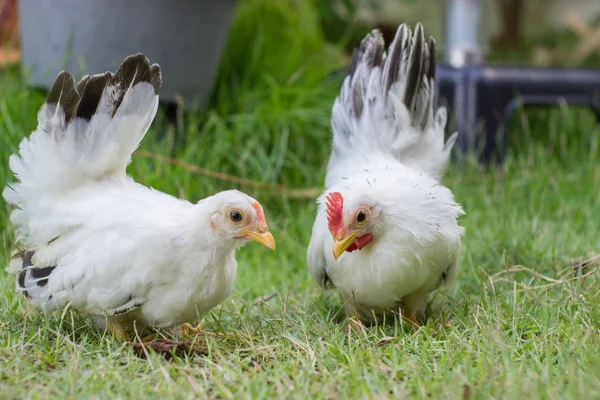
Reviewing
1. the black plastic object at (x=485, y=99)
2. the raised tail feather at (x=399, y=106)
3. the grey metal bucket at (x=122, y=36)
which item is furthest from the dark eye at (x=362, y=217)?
the black plastic object at (x=485, y=99)

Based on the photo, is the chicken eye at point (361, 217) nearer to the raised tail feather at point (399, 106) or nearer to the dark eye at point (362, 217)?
the dark eye at point (362, 217)

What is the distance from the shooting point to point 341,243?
9.27 feet

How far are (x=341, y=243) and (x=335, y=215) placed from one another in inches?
4.2

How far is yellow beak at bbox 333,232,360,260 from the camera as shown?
2818 millimetres

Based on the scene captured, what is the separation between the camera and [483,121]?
5.55 meters

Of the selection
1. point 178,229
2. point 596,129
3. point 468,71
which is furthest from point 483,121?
point 178,229

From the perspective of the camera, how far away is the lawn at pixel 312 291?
236 cm

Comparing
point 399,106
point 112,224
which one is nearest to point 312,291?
point 399,106

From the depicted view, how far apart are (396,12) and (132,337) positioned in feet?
30.2

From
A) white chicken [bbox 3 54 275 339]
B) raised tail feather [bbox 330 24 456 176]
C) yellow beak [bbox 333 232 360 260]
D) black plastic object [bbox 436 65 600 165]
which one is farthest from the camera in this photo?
black plastic object [bbox 436 65 600 165]

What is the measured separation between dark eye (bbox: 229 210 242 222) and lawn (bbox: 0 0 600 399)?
46cm

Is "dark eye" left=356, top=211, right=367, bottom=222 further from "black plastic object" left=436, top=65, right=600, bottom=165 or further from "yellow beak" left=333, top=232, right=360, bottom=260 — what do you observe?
"black plastic object" left=436, top=65, right=600, bottom=165

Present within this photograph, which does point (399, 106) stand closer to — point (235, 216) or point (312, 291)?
point (312, 291)

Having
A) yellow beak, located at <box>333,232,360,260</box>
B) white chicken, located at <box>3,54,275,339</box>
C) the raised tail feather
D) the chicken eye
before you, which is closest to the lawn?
white chicken, located at <box>3,54,275,339</box>
